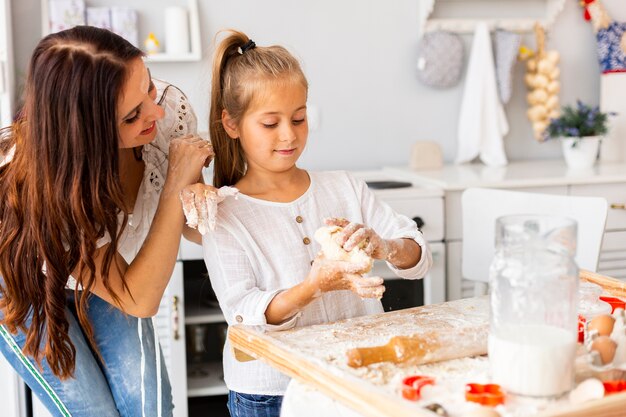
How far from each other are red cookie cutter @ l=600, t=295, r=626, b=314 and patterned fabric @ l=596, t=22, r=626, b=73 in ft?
6.12

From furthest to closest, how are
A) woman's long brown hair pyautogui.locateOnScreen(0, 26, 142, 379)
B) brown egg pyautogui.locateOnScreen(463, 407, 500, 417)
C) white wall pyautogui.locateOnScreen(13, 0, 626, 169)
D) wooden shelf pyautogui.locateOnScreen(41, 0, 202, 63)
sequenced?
white wall pyautogui.locateOnScreen(13, 0, 626, 169)
wooden shelf pyautogui.locateOnScreen(41, 0, 202, 63)
woman's long brown hair pyautogui.locateOnScreen(0, 26, 142, 379)
brown egg pyautogui.locateOnScreen(463, 407, 500, 417)

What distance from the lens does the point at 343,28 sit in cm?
293

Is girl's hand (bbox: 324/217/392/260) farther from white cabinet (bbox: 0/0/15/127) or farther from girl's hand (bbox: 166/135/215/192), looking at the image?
white cabinet (bbox: 0/0/15/127)

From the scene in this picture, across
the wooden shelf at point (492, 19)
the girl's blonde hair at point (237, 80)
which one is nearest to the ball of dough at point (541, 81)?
the wooden shelf at point (492, 19)

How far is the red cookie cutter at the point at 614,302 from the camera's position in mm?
1368

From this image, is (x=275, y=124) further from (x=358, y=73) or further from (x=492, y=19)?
(x=492, y=19)

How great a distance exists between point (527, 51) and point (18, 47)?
1.75m

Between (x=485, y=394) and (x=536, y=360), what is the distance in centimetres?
7

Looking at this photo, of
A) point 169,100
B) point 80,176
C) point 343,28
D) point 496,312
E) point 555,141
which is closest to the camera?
point 496,312

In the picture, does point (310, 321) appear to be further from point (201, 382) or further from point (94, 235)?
point (201, 382)

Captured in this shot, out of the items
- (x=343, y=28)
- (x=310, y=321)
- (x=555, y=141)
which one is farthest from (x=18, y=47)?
(x=555, y=141)

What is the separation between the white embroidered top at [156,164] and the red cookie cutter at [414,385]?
2.60 ft

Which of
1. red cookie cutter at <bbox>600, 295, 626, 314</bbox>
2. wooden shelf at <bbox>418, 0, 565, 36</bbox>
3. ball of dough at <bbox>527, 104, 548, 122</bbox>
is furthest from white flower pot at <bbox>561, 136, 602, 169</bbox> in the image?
red cookie cutter at <bbox>600, 295, 626, 314</bbox>

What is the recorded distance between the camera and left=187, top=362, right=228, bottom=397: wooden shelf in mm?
2520
